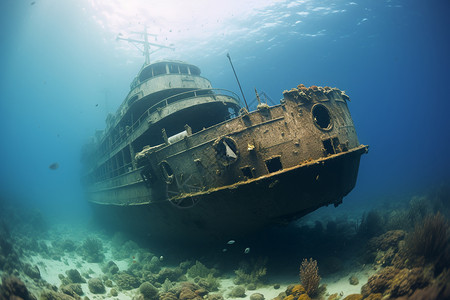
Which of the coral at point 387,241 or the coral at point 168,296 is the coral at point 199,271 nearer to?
the coral at point 168,296

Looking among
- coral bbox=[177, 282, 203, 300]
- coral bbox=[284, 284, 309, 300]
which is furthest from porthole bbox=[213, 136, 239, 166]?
coral bbox=[177, 282, 203, 300]

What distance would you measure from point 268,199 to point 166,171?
4.81 metres

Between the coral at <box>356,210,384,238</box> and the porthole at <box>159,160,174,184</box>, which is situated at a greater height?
the porthole at <box>159,160,174,184</box>

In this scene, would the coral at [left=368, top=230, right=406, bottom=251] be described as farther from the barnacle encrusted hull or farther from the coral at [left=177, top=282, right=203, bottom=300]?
the coral at [left=177, top=282, right=203, bottom=300]

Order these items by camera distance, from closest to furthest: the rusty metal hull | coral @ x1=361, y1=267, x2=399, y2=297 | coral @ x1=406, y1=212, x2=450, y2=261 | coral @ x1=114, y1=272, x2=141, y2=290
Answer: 1. coral @ x1=361, y1=267, x2=399, y2=297
2. coral @ x1=406, y1=212, x2=450, y2=261
3. the rusty metal hull
4. coral @ x1=114, y1=272, x2=141, y2=290

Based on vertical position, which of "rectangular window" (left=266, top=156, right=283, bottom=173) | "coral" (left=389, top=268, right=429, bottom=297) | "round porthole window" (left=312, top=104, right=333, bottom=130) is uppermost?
"round porthole window" (left=312, top=104, right=333, bottom=130)

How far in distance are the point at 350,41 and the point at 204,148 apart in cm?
5513

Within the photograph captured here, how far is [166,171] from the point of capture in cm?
887

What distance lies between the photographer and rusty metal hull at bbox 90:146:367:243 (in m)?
6.73

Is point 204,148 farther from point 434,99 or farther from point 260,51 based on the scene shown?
point 434,99

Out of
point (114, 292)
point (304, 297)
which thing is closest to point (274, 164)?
point (304, 297)

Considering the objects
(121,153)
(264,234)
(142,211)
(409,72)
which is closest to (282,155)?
(264,234)

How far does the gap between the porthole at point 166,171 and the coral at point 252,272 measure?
503 cm

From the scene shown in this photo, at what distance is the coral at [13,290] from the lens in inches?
219
